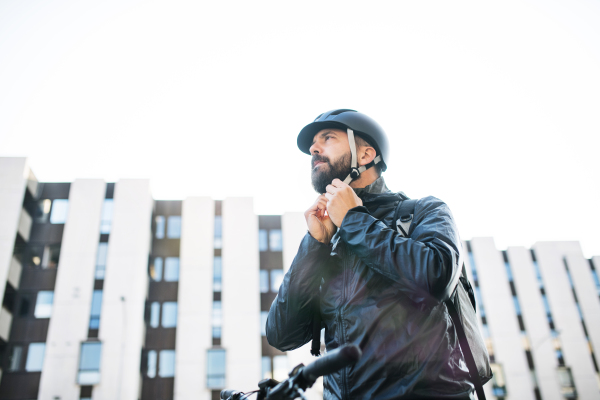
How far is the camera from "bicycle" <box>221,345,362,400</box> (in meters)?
1.27

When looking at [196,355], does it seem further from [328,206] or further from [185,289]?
[328,206]

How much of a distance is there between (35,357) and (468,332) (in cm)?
3329

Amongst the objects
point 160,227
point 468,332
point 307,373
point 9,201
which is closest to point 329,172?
point 468,332

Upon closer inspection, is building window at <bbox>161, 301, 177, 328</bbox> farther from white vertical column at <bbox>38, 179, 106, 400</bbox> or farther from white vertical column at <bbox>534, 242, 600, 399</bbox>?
white vertical column at <bbox>534, 242, 600, 399</bbox>

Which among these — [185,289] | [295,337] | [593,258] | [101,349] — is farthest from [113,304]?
[593,258]

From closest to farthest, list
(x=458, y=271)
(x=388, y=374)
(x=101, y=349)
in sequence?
(x=388, y=374), (x=458, y=271), (x=101, y=349)

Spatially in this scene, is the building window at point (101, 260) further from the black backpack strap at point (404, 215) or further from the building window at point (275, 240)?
the black backpack strap at point (404, 215)

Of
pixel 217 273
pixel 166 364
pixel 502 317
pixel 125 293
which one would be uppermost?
pixel 217 273

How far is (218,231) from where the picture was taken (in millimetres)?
34688

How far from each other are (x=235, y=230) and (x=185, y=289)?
5.96 metres

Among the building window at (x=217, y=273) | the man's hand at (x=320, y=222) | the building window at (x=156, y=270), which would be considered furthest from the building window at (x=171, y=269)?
the man's hand at (x=320, y=222)

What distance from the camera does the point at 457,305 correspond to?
2234 millimetres

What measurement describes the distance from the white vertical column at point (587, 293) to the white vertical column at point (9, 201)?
45.8 meters

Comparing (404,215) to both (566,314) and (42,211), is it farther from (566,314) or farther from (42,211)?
(566,314)
